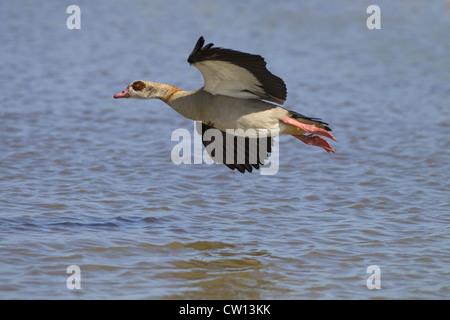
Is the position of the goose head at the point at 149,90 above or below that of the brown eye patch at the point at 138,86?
below

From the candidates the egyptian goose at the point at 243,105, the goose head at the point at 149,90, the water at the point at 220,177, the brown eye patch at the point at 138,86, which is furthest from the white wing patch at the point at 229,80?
the water at the point at 220,177

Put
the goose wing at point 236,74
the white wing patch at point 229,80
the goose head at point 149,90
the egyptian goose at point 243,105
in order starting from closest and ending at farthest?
the goose wing at point 236,74 < the white wing patch at point 229,80 < the egyptian goose at point 243,105 < the goose head at point 149,90

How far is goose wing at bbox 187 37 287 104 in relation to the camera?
6.41 metres

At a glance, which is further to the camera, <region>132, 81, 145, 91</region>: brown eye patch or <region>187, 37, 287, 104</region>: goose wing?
<region>132, 81, 145, 91</region>: brown eye patch

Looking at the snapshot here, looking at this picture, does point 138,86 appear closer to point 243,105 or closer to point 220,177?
point 243,105

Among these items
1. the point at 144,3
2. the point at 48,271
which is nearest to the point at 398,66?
the point at 144,3

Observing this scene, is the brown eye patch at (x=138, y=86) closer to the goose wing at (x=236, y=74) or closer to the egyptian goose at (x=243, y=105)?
the egyptian goose at (x=243, y=105)

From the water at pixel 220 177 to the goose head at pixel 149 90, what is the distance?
1.22 metres

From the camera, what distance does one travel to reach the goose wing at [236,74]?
6.41m

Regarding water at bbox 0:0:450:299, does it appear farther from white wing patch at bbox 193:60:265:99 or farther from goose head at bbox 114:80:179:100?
white wing patch at bbox 193:60:265:99

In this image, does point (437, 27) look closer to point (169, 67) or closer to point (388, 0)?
point (388, 0)

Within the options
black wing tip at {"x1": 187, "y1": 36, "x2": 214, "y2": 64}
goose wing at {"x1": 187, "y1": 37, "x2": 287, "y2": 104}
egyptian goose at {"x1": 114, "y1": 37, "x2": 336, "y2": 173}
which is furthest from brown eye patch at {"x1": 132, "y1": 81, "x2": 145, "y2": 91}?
black wing tip at {"x1": 187, "y1": 36, "x2": 214, "y2": 64}

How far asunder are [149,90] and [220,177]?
6.10ft
